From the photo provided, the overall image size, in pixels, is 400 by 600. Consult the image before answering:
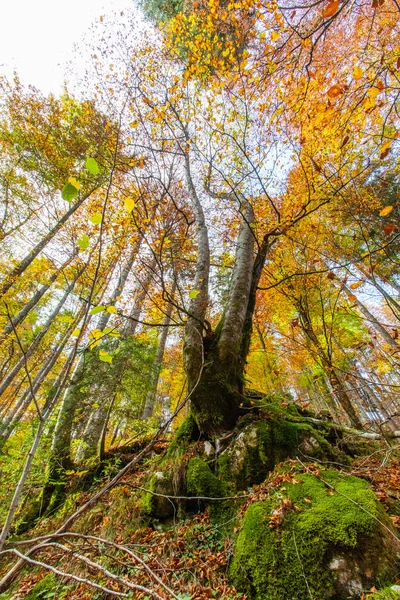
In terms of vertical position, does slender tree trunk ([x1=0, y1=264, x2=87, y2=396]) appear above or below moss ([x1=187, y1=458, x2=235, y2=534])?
above

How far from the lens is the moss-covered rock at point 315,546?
1.69 meters

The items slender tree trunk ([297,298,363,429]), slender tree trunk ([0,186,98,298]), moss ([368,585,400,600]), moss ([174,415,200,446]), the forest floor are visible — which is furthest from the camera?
slender tree trunk ([0,186,98,298])

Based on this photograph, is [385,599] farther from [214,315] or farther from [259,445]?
[214,315]

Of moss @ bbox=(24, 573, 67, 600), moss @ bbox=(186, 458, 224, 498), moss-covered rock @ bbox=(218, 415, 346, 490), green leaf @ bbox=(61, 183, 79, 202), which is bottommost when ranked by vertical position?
moss @ bbox=(24, 573, 67, 600)

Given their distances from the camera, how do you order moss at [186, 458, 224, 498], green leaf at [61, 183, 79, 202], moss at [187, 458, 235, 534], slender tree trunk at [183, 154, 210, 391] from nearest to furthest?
green leaf at [61, 183, 79, 202]
moss at [187, 458, 235, 534]
moss at [186, 458, 224, 498]
slender tree trunk at [183, 154, 210, 391]

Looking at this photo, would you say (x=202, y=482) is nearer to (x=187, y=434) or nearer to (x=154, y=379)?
(x=187, y=434)

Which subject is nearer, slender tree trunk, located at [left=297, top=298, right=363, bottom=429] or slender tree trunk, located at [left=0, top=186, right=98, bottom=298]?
slender tree trunk, located at [left=297, top=298, right=363, bottom=429]

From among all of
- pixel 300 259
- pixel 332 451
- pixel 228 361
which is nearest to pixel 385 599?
pixel 332 451

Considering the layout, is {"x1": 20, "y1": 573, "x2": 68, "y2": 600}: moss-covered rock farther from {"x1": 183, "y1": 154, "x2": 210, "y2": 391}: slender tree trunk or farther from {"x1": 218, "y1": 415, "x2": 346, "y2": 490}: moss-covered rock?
{"x1": 183, "y1": 154, "x2": 210, "y2": 391}: slender tree trunk

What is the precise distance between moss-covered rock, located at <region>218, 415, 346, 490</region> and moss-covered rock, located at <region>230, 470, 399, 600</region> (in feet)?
1.91

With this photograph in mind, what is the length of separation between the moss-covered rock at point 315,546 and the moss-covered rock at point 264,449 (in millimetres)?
582

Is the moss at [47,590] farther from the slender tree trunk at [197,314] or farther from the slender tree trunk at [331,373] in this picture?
the slender tree trunk at [331,373]

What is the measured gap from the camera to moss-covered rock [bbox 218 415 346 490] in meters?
2.77

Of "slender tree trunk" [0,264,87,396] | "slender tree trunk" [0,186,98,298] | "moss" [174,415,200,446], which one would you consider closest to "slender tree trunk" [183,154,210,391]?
"moss" [174,415,200,446]
